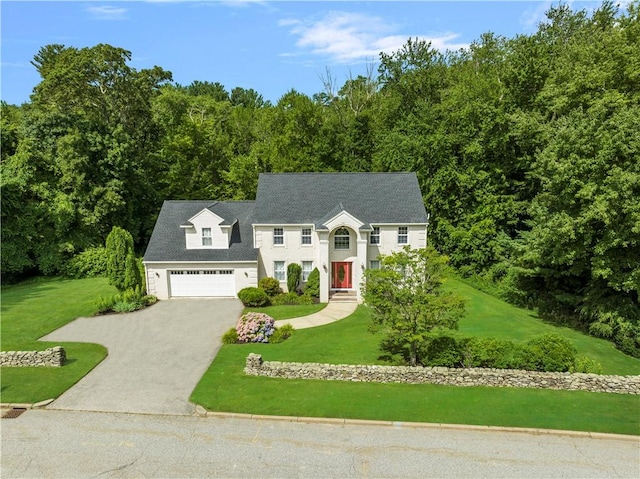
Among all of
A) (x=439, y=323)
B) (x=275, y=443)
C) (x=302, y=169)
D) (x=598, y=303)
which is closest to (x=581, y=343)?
(x=598, y=303)

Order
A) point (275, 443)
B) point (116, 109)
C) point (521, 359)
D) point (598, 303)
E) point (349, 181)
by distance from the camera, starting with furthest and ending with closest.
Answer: point (116, 109) → point (349, 181) → point (598, 303) → point (521, 359) → point (275, 443)

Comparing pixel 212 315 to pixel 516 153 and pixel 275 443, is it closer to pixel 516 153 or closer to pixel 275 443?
pixel 275 443

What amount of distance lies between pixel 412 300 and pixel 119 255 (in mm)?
20104

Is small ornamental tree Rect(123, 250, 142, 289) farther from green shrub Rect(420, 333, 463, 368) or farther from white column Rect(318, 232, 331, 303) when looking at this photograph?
green shrub Rect(420, 333, 463, 368)

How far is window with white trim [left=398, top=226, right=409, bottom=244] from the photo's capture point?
101 feet

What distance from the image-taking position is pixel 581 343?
23.2 m

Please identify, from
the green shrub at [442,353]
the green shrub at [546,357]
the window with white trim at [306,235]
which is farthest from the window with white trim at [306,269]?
the green shrub at [546,357]

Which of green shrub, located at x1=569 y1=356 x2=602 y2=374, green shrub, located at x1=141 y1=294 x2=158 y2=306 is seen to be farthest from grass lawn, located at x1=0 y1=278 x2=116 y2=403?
green shrub, located at x1=569 y1=356 x2=602 y2=374

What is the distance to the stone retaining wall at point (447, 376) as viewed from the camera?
16891 millimetres

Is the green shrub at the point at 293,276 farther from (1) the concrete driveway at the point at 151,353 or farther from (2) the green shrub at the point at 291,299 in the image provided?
(1) the concrete driveway at the point at 151,353

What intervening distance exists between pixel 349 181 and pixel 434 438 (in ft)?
75.6

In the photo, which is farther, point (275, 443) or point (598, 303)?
point (598, 303)

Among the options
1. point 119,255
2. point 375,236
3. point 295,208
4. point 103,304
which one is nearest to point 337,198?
point 295,208

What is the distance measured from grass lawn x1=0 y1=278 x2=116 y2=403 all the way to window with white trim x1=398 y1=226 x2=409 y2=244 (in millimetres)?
20204
